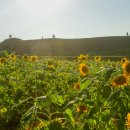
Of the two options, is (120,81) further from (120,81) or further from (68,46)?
(68,46)

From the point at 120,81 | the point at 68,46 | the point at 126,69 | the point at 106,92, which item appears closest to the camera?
the point at 106,92

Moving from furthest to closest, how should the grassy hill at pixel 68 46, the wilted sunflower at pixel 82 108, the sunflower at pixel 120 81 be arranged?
the grassy hill at pixel 68 46 < the wilted sunflower at pixel 82 108 < the sunflower at pixel 120 81

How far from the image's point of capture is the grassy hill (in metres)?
38.3

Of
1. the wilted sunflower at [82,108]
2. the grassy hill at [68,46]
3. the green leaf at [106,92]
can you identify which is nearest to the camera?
the green leaf at [106,92]

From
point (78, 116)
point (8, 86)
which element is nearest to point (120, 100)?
point (78, 116)

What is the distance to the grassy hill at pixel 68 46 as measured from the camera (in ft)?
126

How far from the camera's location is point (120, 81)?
248 centimetres

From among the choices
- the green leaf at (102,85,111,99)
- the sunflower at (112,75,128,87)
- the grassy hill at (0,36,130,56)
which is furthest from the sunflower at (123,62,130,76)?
the grassy hill at (0,36,130,56)

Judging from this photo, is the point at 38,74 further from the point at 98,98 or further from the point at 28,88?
the point at 98,98

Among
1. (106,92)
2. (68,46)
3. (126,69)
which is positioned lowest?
(106,92)

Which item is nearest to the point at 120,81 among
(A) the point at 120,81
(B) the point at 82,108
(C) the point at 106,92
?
(A) the point at 120,81

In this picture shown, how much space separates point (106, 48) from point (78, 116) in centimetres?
3776

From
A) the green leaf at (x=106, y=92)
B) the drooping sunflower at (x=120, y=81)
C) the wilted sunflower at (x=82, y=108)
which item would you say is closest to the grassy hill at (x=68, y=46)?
the wilted sunflower at (x=82, y=108)

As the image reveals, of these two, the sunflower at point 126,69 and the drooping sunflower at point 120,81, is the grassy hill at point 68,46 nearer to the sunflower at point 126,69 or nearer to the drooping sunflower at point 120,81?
the sunflower at point 126,69
